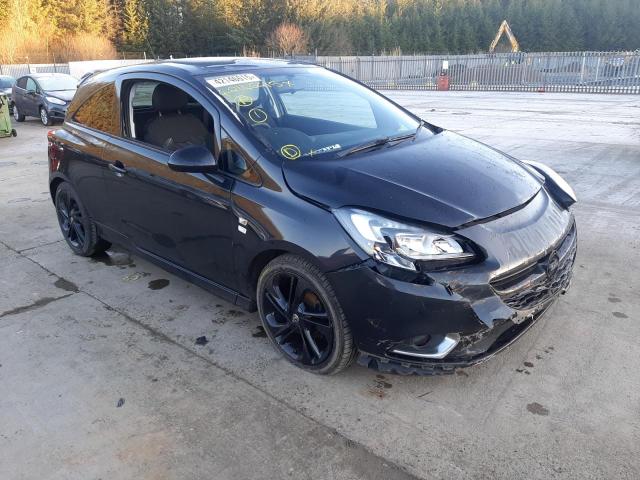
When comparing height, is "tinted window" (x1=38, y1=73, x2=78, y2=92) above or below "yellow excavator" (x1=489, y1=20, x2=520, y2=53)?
below

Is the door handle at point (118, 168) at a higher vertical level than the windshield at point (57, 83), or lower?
lower

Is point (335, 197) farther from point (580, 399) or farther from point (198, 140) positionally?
point (580, 399)

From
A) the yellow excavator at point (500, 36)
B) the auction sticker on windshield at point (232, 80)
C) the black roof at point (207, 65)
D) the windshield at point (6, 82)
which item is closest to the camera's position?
the auction sticker on windshield at point (232, 80)

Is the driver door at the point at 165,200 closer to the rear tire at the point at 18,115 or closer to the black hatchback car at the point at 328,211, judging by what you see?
the black hatchback car at the point at 328,211

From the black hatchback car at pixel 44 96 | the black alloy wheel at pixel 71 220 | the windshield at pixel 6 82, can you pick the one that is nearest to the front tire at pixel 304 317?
the black alloy wheel at pixel 71 220

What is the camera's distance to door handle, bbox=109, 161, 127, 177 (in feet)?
12.8

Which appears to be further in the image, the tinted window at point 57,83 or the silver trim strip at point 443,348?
the tinted window at point 57,83

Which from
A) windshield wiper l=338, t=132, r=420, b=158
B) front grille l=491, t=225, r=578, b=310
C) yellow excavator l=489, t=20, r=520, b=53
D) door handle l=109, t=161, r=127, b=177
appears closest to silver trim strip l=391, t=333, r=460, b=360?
front grille l=491, t=225, r=578, b=310

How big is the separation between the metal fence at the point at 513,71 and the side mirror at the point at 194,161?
1839 centimetres

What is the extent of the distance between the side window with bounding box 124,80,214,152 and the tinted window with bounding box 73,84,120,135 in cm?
17

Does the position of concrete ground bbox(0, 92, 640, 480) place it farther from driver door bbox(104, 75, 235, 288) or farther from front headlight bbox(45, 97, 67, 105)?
front headlight bbox(45, 97, 67, 105)

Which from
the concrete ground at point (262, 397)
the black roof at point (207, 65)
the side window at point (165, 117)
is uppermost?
the black roof at point (207, 65)

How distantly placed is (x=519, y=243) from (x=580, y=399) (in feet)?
2.86

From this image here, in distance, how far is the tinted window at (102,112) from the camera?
406cm
